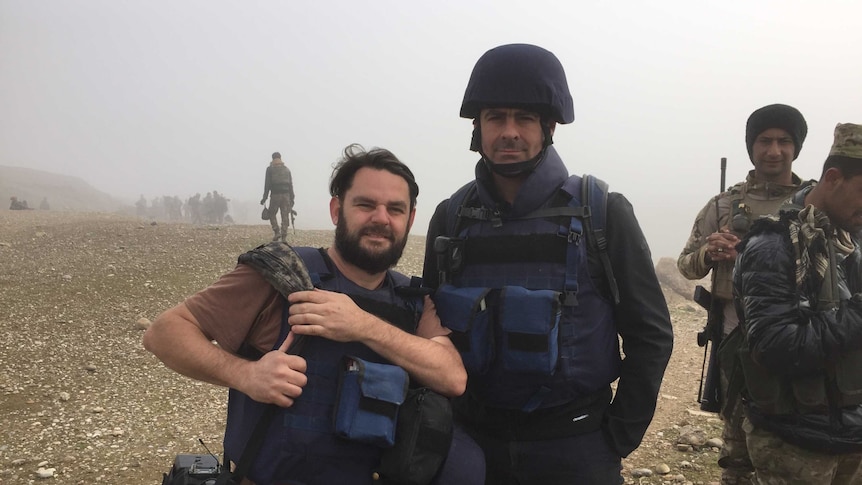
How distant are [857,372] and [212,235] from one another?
17.1 meters

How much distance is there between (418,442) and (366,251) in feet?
2.56

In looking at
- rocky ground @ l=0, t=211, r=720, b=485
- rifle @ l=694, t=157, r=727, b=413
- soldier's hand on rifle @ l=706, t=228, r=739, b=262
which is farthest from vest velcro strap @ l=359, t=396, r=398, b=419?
rocky ground @ l=0, t=211, r=720, b=485

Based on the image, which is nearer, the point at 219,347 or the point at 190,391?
the point at 219,347

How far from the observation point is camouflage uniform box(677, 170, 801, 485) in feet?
11.9

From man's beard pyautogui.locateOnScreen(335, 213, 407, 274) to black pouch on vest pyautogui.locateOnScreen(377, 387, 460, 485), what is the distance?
54cm

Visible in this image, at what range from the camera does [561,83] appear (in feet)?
8.38

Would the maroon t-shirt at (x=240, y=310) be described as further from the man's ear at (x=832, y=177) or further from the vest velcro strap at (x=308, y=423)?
the man's ear at (x=832, y=177)

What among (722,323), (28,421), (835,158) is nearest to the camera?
(835,158)

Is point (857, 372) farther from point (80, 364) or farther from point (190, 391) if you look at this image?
point (80, 364)

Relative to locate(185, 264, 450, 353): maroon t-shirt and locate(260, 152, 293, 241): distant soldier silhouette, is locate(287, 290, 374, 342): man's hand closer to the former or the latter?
locate(185, 264, 450, 353): maroon t-shirt

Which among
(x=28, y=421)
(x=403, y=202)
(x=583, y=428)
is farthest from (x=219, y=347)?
(x=28, y=421)

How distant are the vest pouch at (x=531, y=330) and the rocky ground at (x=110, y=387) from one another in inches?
137

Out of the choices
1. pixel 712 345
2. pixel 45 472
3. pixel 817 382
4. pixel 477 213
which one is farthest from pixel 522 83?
pixel 45 472

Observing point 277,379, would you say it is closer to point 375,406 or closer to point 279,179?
point 375,406
